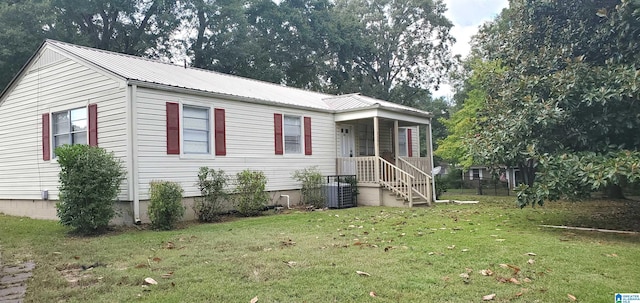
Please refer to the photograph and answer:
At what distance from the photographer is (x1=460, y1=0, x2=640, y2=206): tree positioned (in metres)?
7.39

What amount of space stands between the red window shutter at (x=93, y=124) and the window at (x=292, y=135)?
5.27m

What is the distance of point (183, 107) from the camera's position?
1070cm

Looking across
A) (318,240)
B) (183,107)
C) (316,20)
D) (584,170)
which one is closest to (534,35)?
(584,170)

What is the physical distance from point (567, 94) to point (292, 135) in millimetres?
7970

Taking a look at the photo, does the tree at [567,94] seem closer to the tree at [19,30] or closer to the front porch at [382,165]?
the front porch at [382,165]

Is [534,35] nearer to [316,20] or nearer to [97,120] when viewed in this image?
[97,120]

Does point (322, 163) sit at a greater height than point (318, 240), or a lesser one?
greater

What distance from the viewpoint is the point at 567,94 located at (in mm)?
7773

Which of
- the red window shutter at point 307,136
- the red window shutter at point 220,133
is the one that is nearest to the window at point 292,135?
the red window shutter at point 307,136

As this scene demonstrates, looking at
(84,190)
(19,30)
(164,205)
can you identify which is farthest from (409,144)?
(19,30)

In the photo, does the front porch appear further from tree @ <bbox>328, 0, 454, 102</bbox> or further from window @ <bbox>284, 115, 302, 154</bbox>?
tree @ <bbox>328, 0, 454, 102</bbox>

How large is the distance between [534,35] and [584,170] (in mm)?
3874

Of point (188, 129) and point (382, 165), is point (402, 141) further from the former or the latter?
point (188, 129)

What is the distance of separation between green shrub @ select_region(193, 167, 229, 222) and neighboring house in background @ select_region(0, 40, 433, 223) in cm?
27
